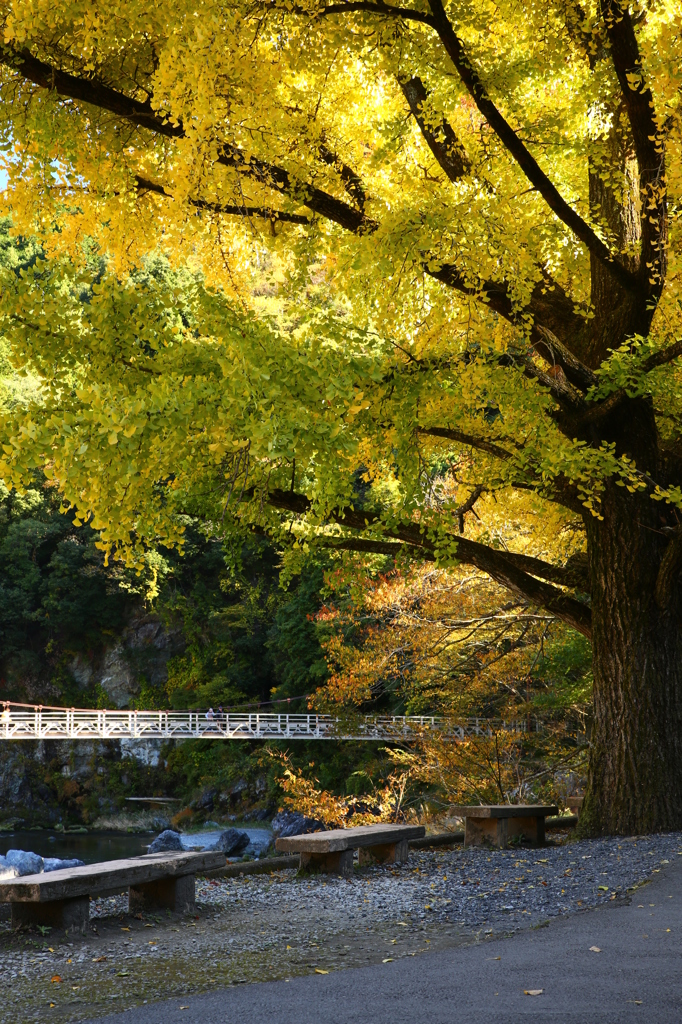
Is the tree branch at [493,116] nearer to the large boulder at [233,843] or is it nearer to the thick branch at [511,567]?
the thick branch at [511,567]

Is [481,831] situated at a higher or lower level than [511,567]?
lower

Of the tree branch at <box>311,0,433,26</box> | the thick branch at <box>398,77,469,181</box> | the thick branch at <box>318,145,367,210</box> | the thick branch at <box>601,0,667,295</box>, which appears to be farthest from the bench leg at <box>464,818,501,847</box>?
the tree branch at <box>311,0,433,26</box>

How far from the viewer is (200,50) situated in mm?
4539

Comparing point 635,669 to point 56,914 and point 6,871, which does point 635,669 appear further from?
point 6,871

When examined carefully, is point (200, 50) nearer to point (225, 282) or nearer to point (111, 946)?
point (225, 282)

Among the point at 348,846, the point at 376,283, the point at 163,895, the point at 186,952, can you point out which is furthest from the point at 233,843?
the point at 186,952

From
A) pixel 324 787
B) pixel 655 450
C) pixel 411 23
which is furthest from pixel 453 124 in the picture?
pixel 324 787

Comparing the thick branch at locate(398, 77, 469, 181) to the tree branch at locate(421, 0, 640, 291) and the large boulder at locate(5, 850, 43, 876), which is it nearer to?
the tree branch at locate(421, 0, 640, 291)

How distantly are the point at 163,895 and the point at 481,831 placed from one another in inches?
112

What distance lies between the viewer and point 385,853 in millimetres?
5734

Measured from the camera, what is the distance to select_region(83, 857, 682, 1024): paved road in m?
2.47

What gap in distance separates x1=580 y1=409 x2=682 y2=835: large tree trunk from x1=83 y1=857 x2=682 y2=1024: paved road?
295 cm

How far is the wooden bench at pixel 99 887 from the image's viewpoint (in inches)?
147

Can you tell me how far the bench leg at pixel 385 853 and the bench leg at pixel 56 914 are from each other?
2.21 metres
